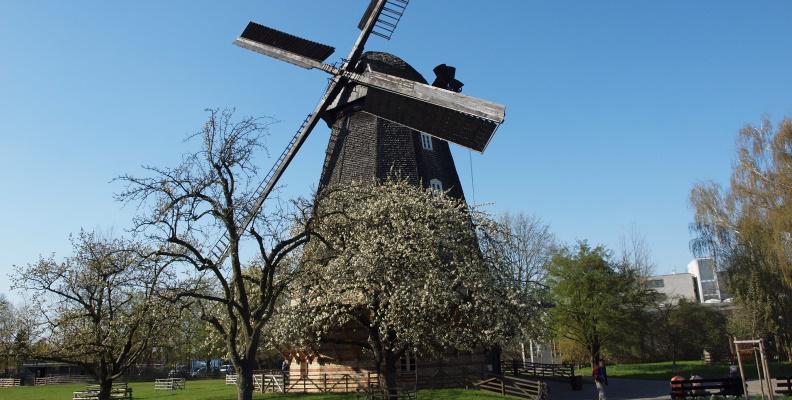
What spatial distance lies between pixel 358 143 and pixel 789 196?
22.0m

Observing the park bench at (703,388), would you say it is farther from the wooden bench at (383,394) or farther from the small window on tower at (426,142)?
the small window on tower at (426,142)

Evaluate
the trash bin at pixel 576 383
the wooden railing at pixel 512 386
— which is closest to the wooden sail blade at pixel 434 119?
the wooden railing at pixel 512 386

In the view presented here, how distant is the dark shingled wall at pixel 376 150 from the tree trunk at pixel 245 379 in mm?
14840

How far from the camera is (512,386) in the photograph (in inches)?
941

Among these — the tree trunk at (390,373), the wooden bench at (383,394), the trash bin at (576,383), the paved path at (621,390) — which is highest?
the tree trunk at (390,373)

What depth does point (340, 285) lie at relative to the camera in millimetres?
21922

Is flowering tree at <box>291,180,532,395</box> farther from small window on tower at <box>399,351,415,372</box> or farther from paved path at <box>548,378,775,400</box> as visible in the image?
paved path at <box>548,378,775,400</box>

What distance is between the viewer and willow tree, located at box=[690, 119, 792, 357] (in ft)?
95.9

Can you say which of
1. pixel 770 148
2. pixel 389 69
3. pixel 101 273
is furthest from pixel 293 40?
pixel 770 148

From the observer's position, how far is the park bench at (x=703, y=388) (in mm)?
19625

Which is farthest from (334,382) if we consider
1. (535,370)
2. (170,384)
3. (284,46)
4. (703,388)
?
(170,384)

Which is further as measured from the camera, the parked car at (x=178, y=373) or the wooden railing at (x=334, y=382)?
the parked car at (x=178, y=373)

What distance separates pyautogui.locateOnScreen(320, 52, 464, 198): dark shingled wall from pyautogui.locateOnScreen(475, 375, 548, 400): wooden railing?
372 inches

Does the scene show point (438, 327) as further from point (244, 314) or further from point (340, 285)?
point (244, 314)
